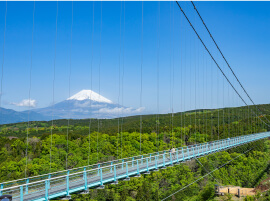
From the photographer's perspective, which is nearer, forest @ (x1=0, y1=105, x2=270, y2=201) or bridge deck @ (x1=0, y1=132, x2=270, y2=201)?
bridge deck @ (x1=0, y1=132, x2=270, y2=201)

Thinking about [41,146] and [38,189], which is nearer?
[38,189]

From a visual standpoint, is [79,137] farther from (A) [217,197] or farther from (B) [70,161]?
(A) [217,197]

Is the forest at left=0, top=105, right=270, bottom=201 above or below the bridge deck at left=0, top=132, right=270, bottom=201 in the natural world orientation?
below

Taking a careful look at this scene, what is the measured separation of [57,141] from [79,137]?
37.9 ft

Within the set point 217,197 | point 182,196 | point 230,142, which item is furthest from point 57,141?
point 230,142

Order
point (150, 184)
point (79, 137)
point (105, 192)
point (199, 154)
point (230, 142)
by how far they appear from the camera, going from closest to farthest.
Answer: point (199, 154)
point (230, 142)
point (105, 192)
point (150, 184)
point (79, 137)

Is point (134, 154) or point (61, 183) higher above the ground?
point (61, 183)

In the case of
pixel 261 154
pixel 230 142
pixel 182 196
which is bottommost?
pixel 182 196

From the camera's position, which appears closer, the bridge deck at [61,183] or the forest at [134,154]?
the bridge deck at [61,183]

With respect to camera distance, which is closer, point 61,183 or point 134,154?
point 61,183

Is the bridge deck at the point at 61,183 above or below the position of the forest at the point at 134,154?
above

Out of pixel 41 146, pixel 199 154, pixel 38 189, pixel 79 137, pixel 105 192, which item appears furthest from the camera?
pixel 79 137

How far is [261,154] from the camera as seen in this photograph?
82438 mm

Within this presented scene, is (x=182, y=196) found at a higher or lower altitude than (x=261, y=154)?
lower
